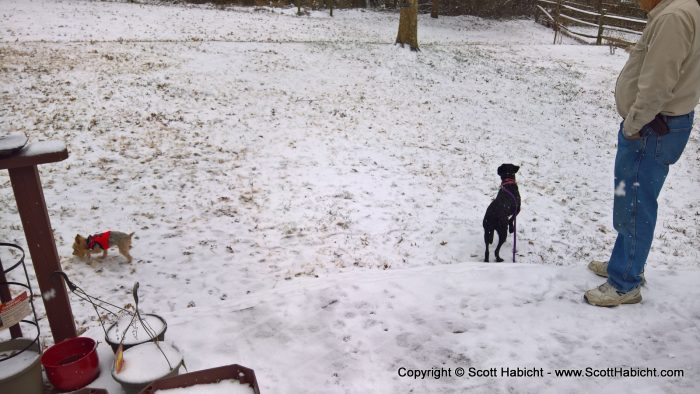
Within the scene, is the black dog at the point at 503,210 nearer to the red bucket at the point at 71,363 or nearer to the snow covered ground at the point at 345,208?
the snow covered ground at the point at 345,208

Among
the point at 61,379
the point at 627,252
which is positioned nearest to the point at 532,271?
the point at 627,252

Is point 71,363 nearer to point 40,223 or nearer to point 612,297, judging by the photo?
point 40,223

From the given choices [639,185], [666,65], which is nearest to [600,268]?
[639,185]

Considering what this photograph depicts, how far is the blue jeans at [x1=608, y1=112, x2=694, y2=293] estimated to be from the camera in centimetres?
324

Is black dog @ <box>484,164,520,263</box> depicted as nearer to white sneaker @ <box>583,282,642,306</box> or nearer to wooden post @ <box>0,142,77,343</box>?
white sneaker @ <box>583,282,642,306</box>

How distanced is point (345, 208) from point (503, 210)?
2188mm

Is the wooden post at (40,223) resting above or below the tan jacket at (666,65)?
below

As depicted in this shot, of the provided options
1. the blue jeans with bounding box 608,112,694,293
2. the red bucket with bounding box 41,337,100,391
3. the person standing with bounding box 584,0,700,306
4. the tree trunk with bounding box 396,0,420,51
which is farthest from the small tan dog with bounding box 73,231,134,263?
the tree trunk with bounding box 396,0,420,51

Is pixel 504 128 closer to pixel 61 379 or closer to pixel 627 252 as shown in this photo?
pixel 627 252

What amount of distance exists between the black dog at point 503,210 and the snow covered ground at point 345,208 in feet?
1.52

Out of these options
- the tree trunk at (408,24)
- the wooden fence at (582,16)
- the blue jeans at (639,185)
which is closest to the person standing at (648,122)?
the blue jeans at (639,185)

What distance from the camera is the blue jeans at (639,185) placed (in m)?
3.24

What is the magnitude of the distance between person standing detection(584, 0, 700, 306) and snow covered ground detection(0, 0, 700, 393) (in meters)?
0.39

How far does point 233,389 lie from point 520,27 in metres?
28.5
